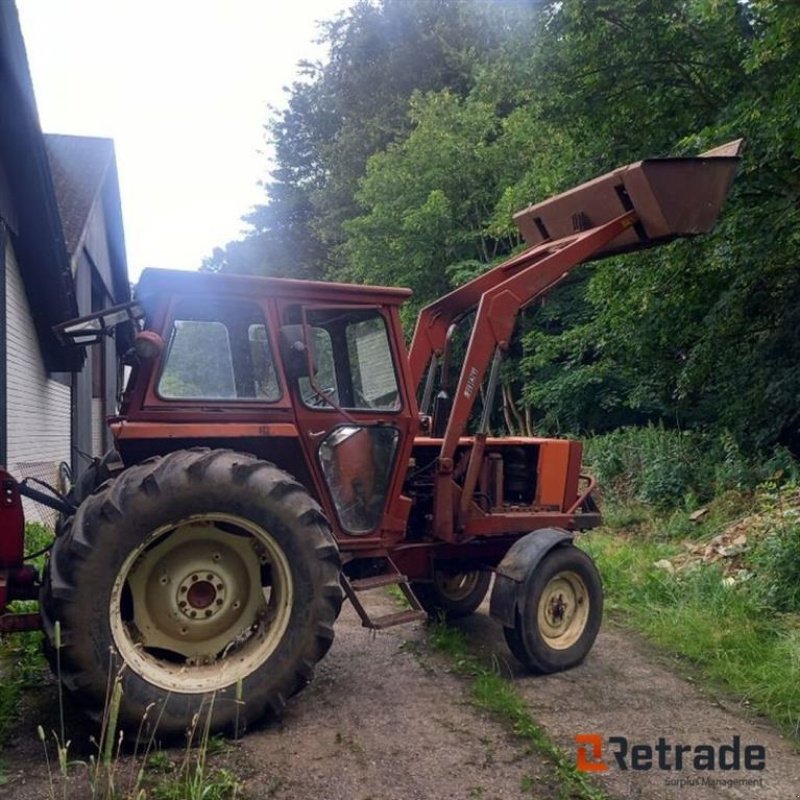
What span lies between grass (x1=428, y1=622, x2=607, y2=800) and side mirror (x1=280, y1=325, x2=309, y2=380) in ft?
7.11

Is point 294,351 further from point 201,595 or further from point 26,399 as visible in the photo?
point 26,399

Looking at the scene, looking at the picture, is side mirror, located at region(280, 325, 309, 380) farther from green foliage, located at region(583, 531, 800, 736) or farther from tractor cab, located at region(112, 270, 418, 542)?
green foliage, located at region(583, 531, 800, 736)

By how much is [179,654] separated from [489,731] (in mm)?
1680

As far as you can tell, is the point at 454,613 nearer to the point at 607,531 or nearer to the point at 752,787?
the point at 752,787

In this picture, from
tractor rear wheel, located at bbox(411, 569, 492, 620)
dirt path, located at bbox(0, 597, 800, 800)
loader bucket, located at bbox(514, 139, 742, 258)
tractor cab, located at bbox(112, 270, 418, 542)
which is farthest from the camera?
tractor rear wheel, located at bbox(411, 569, 492, 620)

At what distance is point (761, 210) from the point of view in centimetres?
855

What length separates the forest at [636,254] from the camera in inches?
337

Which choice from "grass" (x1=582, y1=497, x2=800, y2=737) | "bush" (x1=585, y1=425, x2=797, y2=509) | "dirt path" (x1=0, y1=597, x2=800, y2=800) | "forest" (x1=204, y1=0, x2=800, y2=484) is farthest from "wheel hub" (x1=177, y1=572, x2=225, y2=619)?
"bush" (x1=585, y1=425, x2=797, y2=509)

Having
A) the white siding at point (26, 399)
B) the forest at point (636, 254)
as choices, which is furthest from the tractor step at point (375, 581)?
the forest at point (636, 254)

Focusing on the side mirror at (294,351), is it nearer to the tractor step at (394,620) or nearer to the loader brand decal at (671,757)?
the tractor step at (394,620)

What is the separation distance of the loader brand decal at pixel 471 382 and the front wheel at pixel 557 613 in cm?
121

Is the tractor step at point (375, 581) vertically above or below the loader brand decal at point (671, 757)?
above

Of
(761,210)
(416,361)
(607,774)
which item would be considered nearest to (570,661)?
(607,774)

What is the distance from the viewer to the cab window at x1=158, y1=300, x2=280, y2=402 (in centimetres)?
472
